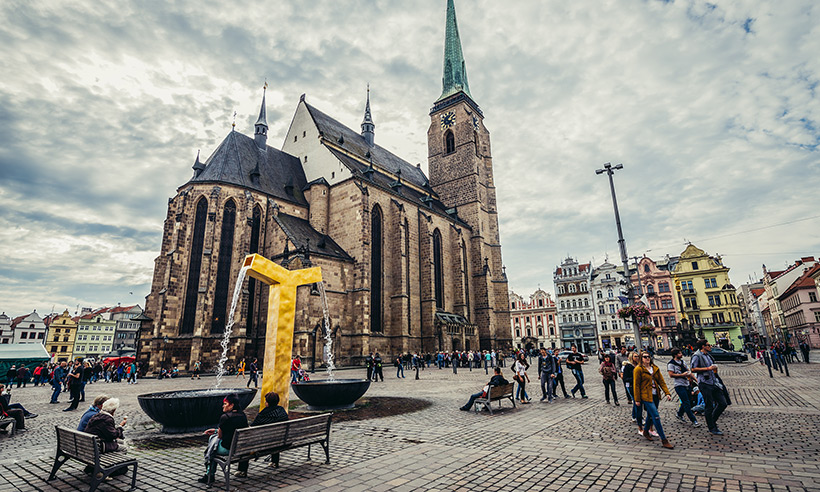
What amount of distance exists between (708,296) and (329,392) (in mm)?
57722

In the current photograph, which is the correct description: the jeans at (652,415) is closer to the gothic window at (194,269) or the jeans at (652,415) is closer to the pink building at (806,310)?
the gothic window at (194,269)

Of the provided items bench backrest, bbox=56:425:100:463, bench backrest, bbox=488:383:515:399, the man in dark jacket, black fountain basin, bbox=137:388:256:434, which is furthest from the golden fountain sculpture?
bench backrest, bbox=488:383:515:399

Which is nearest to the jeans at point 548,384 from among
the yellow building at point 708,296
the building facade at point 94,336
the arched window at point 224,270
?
the arched window at point 224,270

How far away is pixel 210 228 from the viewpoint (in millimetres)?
28578

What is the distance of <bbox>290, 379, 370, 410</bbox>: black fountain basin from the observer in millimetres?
10594

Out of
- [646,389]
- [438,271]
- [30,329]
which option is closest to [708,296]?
[438,271]

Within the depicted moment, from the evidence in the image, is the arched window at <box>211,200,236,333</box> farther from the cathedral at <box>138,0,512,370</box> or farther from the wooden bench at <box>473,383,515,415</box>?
the wooden bench at <box>473,383,515,415</box>

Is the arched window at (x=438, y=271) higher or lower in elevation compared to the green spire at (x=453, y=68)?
lower

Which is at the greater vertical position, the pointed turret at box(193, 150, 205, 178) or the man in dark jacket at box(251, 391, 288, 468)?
the pointed turret at box(193, 150, 205, 178)

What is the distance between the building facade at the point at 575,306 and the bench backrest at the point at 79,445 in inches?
2485

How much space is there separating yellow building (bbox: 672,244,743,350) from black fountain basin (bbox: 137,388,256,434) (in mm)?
55283

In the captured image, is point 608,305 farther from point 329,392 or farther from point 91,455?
point 91,455

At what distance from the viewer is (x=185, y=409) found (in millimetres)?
8023

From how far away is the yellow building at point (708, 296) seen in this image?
4897 centimetres
